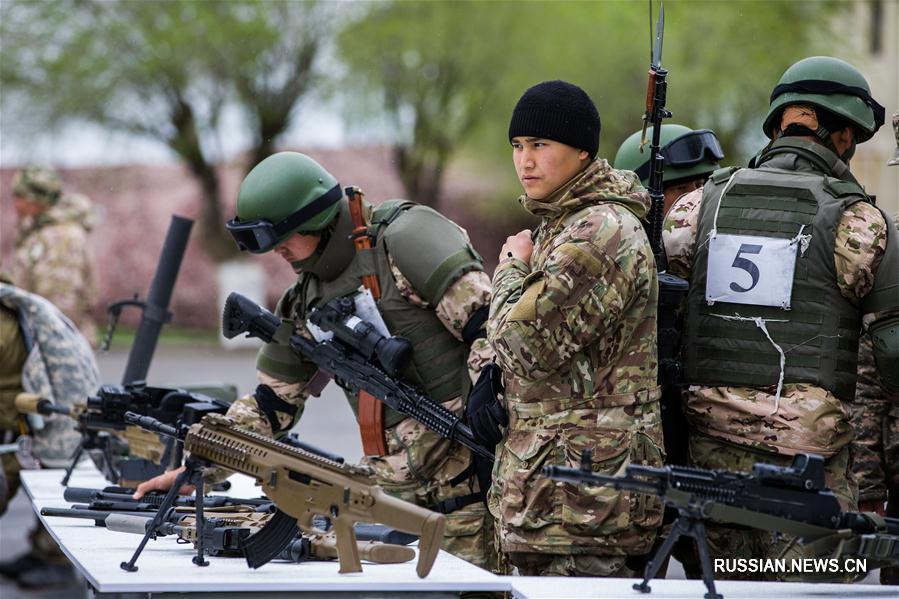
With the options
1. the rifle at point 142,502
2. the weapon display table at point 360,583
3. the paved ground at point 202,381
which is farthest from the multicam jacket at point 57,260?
the weapon display table at point 360,583

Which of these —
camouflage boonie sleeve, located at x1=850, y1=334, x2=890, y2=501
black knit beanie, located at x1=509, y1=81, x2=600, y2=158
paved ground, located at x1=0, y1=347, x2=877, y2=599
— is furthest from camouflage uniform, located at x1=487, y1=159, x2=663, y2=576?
paved ground, located at x1=0, y1=347, x2=877, y2=599

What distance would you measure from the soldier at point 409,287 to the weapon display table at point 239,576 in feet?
1.96

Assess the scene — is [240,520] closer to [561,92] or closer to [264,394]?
[264,394]

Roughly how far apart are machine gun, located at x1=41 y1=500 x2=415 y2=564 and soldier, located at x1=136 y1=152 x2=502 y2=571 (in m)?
0.33

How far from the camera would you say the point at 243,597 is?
3.58 meters

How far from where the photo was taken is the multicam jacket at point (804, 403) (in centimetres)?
405

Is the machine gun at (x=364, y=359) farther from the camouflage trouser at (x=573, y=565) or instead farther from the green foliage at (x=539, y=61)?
the green foliage at (x=539, y=61)

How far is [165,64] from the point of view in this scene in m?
23.4

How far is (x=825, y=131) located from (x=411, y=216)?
4.75ft

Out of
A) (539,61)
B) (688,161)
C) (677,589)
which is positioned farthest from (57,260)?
(539,61)

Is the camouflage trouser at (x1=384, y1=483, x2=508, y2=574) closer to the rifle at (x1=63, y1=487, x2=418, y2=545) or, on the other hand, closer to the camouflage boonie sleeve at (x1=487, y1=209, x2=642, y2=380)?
the rifle at (x1=63, y1=487, x2=418, y2=545)

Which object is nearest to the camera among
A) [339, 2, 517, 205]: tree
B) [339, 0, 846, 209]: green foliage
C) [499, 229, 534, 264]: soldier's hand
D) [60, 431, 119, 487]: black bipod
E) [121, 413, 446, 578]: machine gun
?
[121, 413, 446, 578]: machine gun

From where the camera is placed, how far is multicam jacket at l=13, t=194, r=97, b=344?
10.6m

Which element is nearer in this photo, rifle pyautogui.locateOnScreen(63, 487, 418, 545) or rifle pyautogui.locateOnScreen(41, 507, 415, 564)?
rifle pyautogui.locateOnScreen(41, 507, 415, 564)
